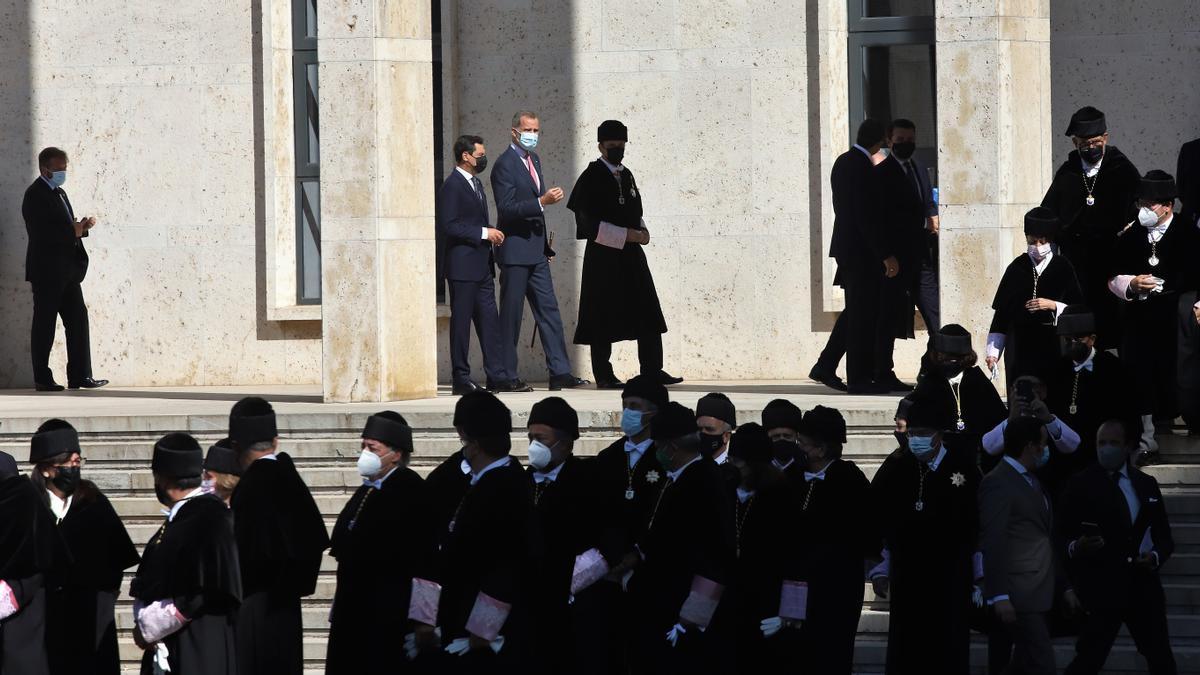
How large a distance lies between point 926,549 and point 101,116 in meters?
10.2

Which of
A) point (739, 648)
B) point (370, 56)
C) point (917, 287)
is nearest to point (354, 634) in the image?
point (739, 648)

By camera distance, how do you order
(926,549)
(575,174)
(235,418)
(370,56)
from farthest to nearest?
(575,174)
(370,56)
(926,549)
(235,418)

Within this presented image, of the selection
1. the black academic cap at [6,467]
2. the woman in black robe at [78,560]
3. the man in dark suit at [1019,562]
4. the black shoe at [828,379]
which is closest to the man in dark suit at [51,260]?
the black shoe at [828,379]

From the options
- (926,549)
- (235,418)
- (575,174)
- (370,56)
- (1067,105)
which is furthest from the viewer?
(575,174)

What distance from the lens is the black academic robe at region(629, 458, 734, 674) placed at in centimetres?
985

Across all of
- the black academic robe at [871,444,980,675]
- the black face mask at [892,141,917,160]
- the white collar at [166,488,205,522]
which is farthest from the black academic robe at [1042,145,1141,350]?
the white collar at [166,488,205,522]

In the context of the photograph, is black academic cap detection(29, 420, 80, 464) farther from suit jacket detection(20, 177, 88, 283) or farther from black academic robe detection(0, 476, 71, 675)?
suit jacket detection(20, 177, 88, 283)

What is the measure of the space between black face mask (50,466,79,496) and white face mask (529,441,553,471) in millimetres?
2146

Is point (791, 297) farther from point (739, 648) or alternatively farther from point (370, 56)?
point (739, 648)

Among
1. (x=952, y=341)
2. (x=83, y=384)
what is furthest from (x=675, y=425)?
(x=83, y=384)

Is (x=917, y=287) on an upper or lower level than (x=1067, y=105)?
lower

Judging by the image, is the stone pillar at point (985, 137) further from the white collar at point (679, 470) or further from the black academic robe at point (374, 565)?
the black academic robe at point (374, 565)

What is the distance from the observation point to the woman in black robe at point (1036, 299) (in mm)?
12562

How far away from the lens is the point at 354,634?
10.1 meters
